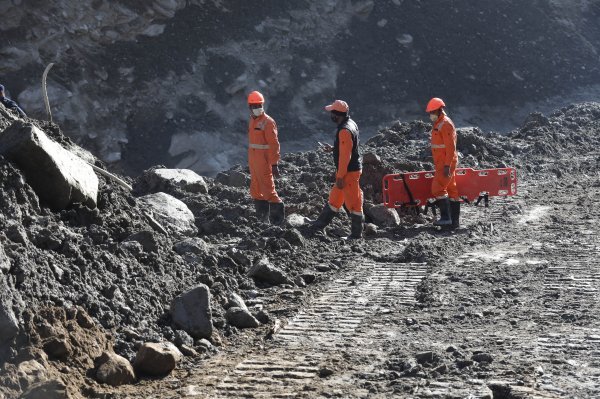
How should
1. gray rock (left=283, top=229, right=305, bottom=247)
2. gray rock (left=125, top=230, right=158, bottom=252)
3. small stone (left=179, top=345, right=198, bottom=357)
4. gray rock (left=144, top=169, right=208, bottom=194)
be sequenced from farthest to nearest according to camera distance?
gray rock (left=144, top=169, right=208, bottom=194) < gray rock (left=283, top=229, right=305, bottom=247) < gray rock (left=125, top=230, right=158, bottom=252) < small stone (left=179, top=345, right=198, bottom=357)

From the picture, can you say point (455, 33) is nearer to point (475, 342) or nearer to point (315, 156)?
point (315, 156)

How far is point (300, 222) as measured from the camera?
33.8 ft

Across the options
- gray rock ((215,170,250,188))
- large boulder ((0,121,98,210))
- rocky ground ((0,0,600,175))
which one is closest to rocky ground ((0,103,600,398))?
large boulder ((0,121,98,210))

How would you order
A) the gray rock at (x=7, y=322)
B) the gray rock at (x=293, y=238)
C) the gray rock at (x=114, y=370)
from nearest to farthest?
1. the gray rock at (x=7, y=322)
2. the gray rock at (x=114, y=370)
3. the gray rock at (x=293, y=238)

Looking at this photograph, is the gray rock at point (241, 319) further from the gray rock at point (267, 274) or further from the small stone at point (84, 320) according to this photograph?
the small stone at point (84, 320)

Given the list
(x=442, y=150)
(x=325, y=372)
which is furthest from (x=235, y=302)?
(x=442, y=150)

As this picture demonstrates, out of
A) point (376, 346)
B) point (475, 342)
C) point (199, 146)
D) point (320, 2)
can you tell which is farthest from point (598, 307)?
point (320, 2)

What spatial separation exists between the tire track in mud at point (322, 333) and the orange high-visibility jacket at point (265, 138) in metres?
2.13

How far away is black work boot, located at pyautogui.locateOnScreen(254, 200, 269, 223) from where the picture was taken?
10.6 m

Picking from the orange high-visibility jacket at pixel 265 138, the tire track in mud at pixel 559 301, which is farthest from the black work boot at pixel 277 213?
the tire track in mud at pixel 559 301

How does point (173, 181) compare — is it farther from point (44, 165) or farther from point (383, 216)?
point (44, 165)

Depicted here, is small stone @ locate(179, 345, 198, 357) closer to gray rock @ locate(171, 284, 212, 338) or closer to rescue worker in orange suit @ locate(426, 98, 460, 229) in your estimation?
gray rock @ locate(171, 284, 212, 338)

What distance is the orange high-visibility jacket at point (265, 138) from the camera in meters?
10.3

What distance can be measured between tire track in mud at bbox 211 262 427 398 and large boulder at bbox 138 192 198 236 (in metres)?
2.10
